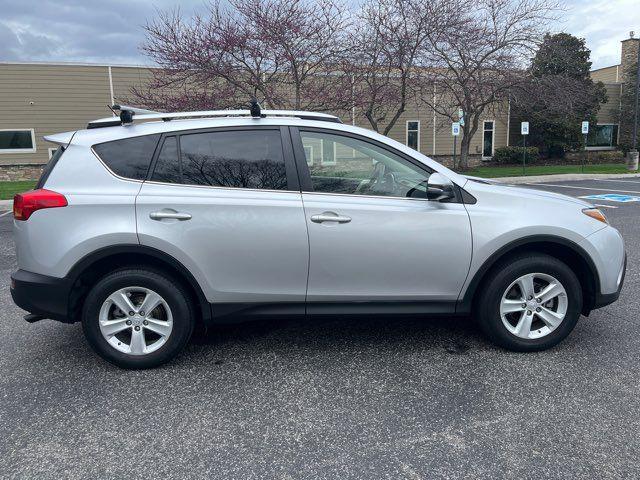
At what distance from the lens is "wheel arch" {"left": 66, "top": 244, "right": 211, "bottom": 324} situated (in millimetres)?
3336

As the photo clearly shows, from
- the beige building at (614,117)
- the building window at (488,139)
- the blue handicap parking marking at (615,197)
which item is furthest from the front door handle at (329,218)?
the beige building at (614,117)

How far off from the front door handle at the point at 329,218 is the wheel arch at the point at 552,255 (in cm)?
104

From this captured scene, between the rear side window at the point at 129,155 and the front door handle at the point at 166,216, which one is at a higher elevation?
the rear side window at the point at 129,155

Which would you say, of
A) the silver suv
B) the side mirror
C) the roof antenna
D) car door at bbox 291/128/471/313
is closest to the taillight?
the silver suv

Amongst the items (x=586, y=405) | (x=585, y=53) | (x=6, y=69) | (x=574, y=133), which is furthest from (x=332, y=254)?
(x=585, y=53)

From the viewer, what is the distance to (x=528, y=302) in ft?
12.0

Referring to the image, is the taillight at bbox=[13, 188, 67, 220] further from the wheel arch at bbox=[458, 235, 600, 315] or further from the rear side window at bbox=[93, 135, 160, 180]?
the wheel arch at bbox=[458, 235, 600, 315]

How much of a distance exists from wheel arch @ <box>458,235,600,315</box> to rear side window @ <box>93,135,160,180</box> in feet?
8.11

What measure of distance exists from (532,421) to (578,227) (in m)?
1.54

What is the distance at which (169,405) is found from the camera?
306cm

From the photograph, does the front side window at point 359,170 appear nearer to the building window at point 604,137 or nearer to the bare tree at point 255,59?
the bare tree at point 255,59

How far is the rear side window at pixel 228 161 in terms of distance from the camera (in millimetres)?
3490

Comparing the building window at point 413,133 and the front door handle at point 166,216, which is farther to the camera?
the building window at point 413,133

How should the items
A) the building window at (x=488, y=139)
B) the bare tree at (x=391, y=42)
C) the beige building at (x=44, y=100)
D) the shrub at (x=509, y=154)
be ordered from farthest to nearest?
the building window at (x=488, y=139) → the shrub at (x=509, y=154) → the beige building at (x=44, y=100) → the bare tree at (x=391, y=42)
